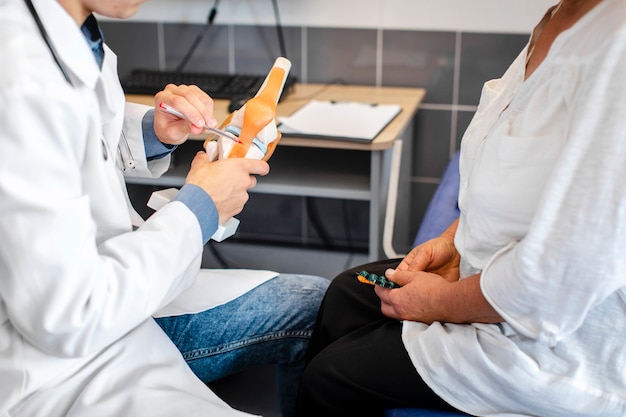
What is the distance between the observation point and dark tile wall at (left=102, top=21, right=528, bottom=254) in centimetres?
239

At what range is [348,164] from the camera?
2.21 meters

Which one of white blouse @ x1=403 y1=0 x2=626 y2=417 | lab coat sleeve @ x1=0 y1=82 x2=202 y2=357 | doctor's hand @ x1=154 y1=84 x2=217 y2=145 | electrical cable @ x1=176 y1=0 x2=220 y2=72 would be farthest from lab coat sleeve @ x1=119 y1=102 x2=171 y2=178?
electrical cable @ x1=176 y1=0 x2=220 y2=72

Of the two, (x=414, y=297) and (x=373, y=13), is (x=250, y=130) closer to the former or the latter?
(x=414, y=297)

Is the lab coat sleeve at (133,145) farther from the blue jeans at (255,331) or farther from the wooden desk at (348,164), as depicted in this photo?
the wooden desk at (348,164)

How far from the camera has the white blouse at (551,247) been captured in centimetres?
85

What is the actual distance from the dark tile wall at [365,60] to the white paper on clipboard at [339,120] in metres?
0.28

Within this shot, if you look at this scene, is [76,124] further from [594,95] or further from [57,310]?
[594,95]

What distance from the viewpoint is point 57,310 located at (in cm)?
84

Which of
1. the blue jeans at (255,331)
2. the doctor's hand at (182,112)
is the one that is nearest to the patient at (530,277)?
the blue jeans at (255,331)

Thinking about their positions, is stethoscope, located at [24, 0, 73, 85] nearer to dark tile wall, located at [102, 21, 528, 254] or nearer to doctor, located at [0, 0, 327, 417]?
doctor, located at [0, 0, 327, 417]

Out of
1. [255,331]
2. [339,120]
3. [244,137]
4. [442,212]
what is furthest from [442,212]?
[244,137]

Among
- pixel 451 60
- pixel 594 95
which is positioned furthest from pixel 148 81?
pixel 594 95

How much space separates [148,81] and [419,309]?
1515 millimetres

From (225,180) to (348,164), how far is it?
1.20m
